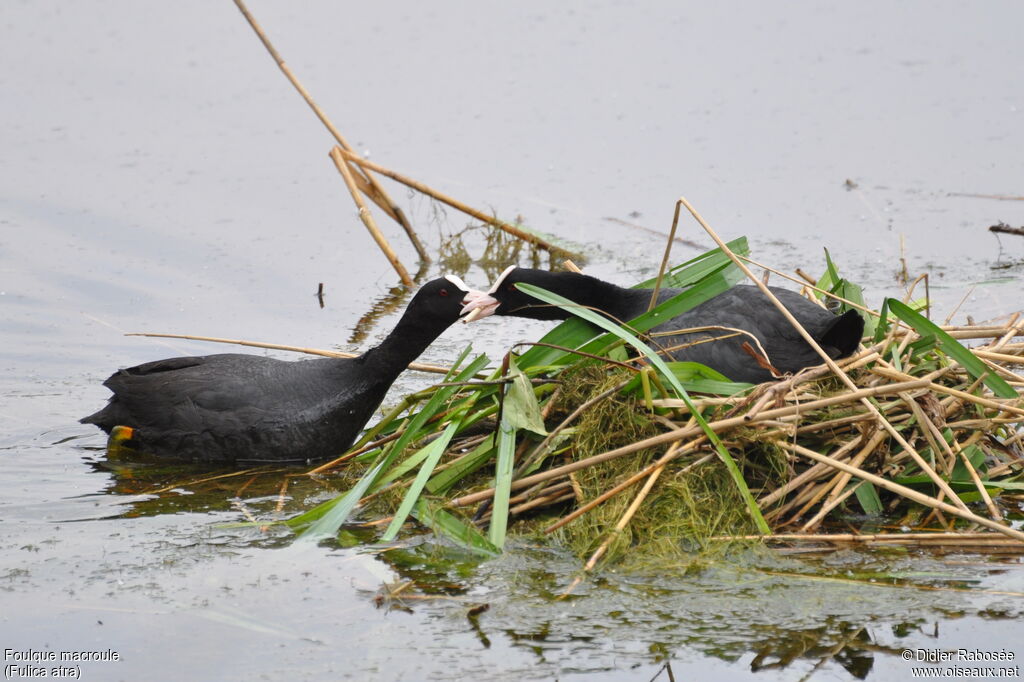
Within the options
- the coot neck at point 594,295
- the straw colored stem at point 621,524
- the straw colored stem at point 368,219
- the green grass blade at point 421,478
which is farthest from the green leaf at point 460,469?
the straw colored stem at point 368,219

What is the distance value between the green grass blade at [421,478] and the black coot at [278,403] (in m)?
1.06

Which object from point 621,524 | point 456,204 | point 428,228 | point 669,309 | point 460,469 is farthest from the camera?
point 428,228

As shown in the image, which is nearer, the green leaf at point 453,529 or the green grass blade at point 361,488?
the green leaf at point 453,529

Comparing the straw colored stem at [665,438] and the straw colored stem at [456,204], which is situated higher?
the straw colored stem at [456,204]

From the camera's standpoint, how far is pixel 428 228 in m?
8.38

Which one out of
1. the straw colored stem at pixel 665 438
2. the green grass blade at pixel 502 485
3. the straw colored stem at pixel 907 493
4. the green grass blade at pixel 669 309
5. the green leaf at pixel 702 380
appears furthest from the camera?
the green grass blade at pixel 669 309

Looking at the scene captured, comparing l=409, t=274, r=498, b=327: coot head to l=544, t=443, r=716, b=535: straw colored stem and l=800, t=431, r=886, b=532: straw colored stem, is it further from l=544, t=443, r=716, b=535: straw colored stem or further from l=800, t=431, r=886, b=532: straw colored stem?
l=800, t=431, r=886, b=532: straw colored stem

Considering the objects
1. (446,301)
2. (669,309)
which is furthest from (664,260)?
(446,301)

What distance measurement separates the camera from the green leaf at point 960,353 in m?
4.24

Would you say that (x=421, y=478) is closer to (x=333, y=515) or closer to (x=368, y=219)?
(x=333, y=515)

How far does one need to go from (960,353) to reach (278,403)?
9.17 feet

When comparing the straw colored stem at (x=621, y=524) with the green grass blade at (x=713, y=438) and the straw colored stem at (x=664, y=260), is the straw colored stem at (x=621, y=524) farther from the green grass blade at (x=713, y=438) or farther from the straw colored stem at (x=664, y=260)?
the straw colored stem at (x=664, y=260)

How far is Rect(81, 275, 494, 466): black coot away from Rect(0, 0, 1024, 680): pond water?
0.21 meters

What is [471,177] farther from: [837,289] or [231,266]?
[837,289]
